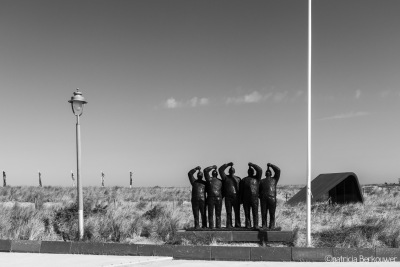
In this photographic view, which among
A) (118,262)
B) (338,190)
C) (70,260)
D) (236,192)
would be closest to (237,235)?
(236,192)

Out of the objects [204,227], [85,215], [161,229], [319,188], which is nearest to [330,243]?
[204,227]

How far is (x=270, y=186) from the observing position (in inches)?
431

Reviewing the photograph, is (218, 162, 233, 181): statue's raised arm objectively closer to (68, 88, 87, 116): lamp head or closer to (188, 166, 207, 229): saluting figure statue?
(188, 166, 207, 229): saluting figure statue

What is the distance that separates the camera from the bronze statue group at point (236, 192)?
35.9 feet

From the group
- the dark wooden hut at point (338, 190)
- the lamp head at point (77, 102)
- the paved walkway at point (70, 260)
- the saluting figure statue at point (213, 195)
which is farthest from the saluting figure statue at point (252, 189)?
the dark wooden hut at point (338, 190)

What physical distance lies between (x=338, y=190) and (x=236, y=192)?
13276 mm

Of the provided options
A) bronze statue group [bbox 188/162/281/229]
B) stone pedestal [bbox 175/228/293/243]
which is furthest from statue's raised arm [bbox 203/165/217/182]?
stone pedestal [bbox 175/228/293/243]

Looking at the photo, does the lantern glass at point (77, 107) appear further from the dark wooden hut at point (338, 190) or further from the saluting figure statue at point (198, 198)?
the dark wooden hut at point (338, 190)

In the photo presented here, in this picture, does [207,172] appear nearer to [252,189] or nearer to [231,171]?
[231,171]

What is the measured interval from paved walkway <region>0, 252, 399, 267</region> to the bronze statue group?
2077 mm

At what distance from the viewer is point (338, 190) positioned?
74.8 feet

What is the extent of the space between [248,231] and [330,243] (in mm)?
2190

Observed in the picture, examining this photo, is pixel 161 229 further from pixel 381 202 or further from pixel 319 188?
pixel 381 202

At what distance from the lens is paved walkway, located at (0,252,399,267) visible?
8648 mm
